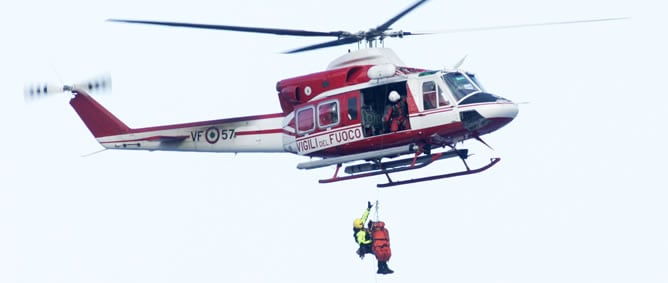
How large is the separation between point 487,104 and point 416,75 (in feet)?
4.62

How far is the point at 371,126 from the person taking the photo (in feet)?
73.6

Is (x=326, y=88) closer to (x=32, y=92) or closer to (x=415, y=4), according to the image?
(x=415, y=4)

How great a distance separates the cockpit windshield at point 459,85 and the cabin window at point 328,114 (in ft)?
6.57

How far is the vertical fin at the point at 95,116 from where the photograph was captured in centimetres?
2569

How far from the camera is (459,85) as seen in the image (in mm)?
22188

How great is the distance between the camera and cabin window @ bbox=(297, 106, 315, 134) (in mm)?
23156

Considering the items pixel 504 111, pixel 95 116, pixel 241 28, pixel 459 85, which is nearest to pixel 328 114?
pixel 241 28

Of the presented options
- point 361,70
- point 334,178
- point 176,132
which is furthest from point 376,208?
point 176,132

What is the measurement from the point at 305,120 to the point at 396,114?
1.85 metres

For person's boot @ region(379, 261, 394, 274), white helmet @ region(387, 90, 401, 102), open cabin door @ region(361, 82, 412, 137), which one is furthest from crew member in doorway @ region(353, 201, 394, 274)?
white helmet @ region(387, 90, 401, 102)

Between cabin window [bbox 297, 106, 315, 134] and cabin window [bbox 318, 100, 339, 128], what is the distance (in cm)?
17

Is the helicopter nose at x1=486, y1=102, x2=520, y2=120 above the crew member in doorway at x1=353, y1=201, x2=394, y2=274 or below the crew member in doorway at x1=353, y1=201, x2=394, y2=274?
above

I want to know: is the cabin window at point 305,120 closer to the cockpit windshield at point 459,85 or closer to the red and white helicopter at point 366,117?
the red and white helicopter at point 366,117

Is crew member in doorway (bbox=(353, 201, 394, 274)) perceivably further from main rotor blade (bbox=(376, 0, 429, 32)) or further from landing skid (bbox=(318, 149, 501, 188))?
main rotor blade (bbox=(376, 0, 429, 32))
